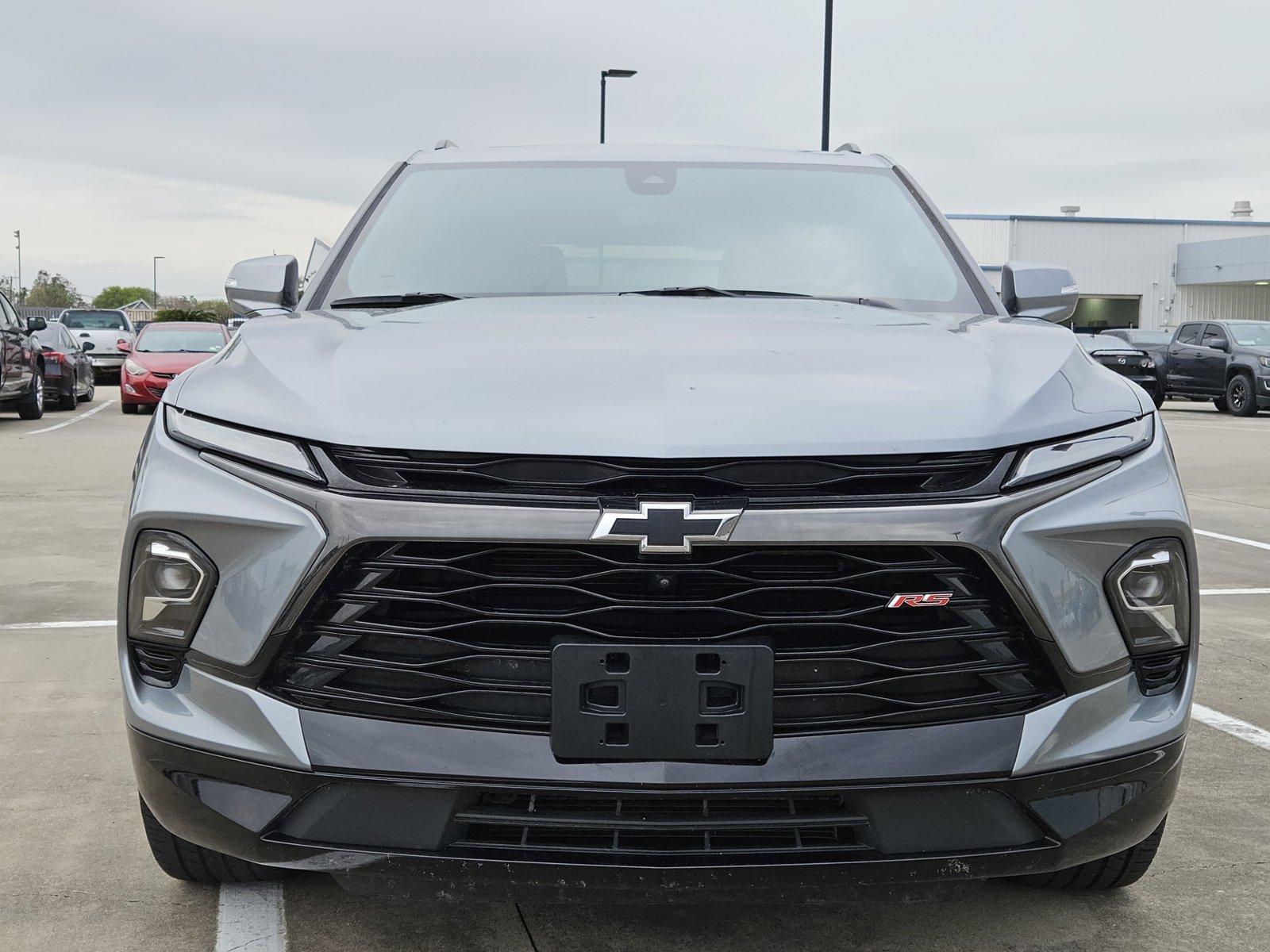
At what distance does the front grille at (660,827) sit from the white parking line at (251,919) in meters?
0.69

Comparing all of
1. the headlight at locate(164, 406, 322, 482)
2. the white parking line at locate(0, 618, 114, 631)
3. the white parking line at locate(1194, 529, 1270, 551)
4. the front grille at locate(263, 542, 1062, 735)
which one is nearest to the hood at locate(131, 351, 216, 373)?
the white parking line at locate(0, 618, 114, 631)

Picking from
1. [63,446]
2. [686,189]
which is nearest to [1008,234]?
[63,446]

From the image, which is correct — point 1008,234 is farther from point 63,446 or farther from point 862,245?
point 862,245

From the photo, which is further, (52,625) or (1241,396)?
(1241,396)

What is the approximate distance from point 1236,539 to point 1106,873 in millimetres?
5819

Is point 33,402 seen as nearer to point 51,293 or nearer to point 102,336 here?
point 102,336

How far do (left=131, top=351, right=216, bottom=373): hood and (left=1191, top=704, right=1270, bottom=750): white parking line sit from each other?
618 inches

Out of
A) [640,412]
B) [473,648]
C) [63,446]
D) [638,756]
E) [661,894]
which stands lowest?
[63,446]

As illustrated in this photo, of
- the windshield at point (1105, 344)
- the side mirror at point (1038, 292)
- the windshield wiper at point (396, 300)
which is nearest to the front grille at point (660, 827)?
the windshield wiper at point (396, 300)

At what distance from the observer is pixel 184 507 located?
198 cm

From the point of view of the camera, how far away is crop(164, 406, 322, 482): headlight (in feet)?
6.46

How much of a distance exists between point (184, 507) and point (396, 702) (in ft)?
1.50

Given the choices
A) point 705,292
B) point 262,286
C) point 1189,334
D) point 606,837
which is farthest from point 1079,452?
point 1189,334

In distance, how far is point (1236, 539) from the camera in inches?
302
